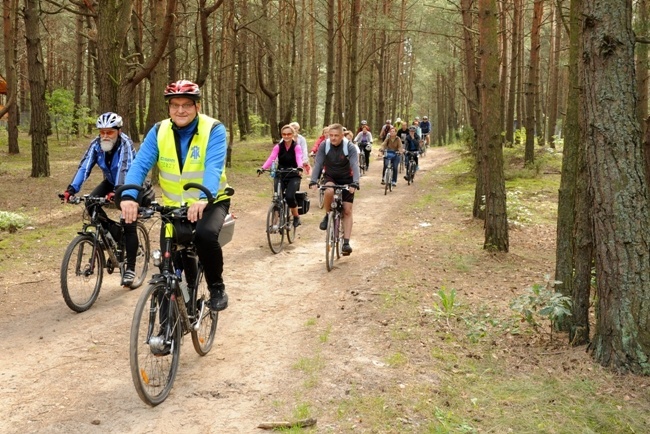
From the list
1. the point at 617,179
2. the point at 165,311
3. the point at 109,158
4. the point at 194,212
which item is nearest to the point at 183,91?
the point at 194,212

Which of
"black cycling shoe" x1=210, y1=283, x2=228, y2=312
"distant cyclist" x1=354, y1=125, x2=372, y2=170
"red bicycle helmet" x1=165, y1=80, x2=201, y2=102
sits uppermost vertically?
"distant cyclist" x1=354, y1=125, x2=372, y2=170

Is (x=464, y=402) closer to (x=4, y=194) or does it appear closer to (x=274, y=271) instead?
(x=274, y=271)

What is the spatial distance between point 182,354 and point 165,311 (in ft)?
3.97

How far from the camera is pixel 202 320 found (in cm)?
511

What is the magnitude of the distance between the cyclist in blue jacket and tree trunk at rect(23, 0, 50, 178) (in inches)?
386

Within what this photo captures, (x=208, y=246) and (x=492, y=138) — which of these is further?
(x=492, y=138)

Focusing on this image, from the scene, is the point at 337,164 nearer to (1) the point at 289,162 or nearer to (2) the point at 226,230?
Answer: (1) the point at 289,162

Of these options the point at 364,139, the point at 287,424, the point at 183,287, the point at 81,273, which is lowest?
the point at 287,424

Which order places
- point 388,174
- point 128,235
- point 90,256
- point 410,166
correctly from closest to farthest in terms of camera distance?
point 90,256 → point 128,235 → point 388,174 → point 410,166

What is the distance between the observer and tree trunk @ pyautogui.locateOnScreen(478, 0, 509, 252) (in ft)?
30.7

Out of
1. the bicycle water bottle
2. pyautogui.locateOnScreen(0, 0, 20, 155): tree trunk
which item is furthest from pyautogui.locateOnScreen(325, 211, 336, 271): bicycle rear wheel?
pyautogui.locateOnScreen(0, 0, 20, 155): tree trunk

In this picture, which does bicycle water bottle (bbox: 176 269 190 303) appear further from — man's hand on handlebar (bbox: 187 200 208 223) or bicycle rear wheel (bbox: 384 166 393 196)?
bicycle rear wheel (bbox: 384 166 393 196)

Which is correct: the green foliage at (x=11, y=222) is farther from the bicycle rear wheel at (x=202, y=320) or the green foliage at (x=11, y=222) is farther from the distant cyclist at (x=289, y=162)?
the bicycle rear wheel at (x=202, y=320)

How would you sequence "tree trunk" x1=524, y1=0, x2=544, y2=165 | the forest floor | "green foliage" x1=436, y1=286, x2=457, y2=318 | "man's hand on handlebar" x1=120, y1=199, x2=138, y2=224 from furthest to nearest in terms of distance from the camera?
"tree trunk" x1=524, y1=0, x2=544, y2=165
"green foliage" x1=436, y1=286, x2=457, y2=318
the forest floor
"man's hand on handlebar" x1=120, y1=199, x2=138, y2=224
